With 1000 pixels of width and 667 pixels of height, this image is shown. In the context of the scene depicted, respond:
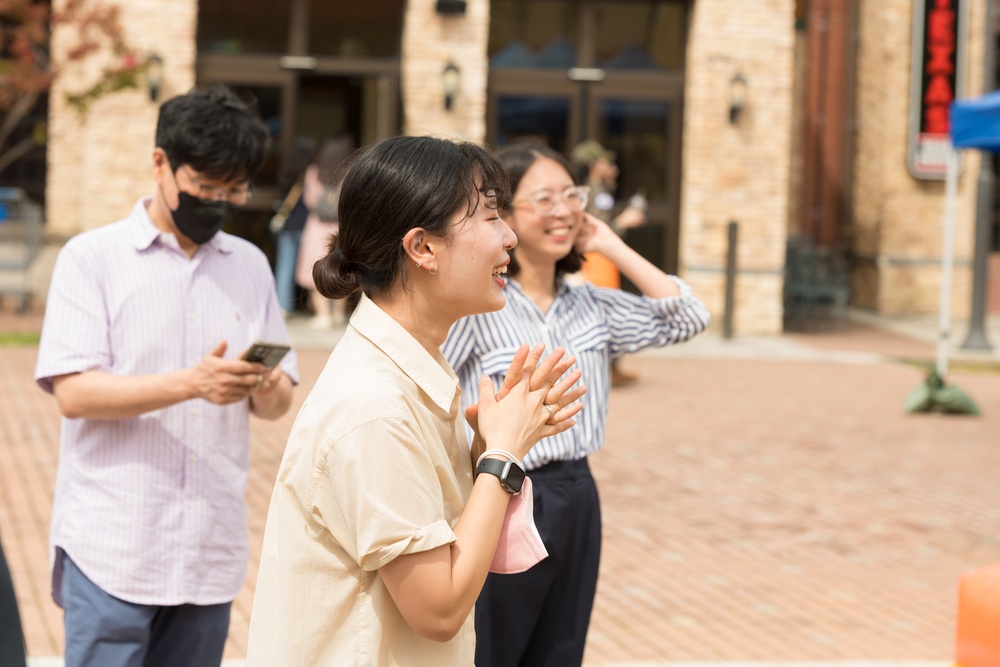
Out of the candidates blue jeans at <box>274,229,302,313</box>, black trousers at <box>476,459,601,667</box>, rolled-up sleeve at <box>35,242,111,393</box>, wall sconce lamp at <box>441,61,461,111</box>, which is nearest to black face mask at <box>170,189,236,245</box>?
rolled-up sleeve at <box>35,242,111,393</box>

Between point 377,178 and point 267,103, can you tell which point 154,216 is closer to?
point 377,178

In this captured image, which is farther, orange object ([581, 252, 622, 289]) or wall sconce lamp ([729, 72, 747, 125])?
wall sconce lamp ([729, 72, 747, 125])

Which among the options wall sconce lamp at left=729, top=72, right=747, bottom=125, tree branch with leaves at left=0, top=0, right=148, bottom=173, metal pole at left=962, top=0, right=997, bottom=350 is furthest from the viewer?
wall sconce lamp at left=729, top=72, right=747, bottom=125

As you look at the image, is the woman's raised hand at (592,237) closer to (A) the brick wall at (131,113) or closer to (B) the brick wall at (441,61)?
(B) the brick wall at (441,61)

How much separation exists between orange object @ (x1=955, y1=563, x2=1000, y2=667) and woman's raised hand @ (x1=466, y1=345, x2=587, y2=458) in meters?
1.61

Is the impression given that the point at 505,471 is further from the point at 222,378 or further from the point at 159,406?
the point at 159,406

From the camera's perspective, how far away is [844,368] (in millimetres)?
15141

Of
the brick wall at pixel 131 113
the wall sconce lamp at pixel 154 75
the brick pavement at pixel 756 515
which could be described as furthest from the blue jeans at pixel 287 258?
the brick pavement at pixel 756 515

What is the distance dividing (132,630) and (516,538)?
48.6 inches

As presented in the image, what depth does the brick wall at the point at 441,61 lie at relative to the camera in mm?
17047

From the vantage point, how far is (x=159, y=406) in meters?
3.16

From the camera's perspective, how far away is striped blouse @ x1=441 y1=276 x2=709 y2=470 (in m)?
3.53

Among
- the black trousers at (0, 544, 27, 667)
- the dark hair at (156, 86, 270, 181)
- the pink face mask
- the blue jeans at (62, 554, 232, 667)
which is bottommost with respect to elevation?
the blue jeans at (62, 554, 232, 667)

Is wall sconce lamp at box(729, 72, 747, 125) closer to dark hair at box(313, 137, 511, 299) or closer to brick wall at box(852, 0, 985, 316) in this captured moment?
brick wall at box(852, 0, 985, 316)
